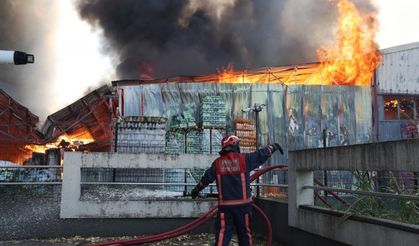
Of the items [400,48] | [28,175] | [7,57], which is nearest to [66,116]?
[28,175]

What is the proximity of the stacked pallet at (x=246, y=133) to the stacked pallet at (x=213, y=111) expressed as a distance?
77 cm

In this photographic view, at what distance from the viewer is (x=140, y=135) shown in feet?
47.2

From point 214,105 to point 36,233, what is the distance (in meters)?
13.7

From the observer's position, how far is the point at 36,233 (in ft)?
25.4

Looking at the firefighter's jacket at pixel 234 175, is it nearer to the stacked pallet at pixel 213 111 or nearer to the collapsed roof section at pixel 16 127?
the stacked pallet at pixel 213 111

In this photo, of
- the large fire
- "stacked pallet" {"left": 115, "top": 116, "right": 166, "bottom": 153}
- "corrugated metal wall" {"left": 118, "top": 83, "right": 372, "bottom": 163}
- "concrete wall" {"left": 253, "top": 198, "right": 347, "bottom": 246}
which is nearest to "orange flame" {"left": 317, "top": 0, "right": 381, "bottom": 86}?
the large fire

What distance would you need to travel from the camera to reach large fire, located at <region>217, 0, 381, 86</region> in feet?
77.2

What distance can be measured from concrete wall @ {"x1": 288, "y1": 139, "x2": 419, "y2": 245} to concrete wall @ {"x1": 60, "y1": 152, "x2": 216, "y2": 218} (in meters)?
2.32

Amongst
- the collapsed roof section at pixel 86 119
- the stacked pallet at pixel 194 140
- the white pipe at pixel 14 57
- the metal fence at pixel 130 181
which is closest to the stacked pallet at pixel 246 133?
the stacked pallet at pixel 194 140

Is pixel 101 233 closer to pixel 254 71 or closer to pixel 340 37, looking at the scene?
pixel 254 71

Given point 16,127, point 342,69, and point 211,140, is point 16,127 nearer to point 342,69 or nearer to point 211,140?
point 211,140

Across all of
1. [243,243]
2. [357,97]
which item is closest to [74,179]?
[243,243]

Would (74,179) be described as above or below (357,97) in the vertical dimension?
below

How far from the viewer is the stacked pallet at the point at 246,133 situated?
2001cm
